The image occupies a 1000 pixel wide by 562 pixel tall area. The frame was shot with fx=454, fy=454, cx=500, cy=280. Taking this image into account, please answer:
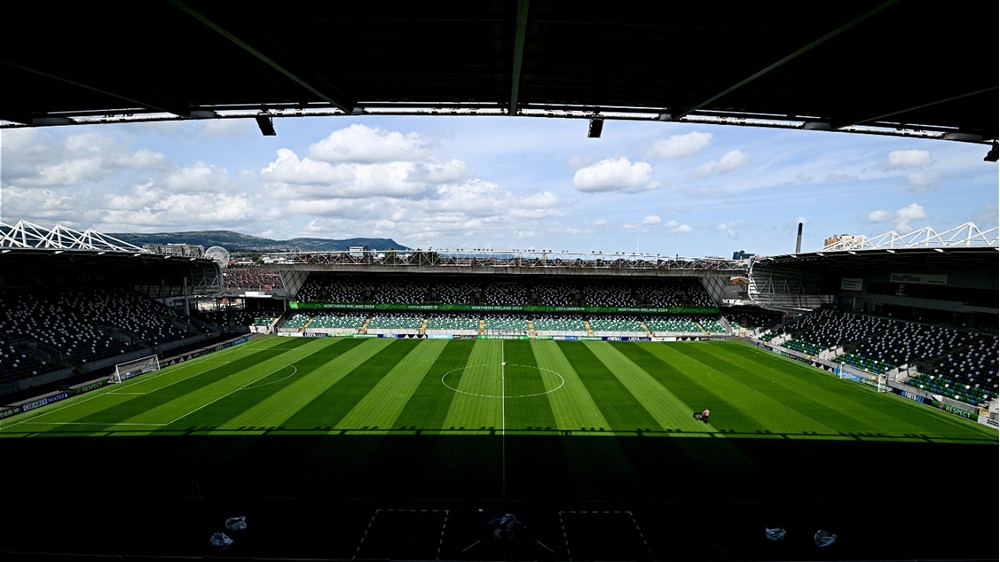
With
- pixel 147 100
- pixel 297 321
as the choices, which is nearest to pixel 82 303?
pixel 297 321

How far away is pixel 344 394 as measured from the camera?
2808cm

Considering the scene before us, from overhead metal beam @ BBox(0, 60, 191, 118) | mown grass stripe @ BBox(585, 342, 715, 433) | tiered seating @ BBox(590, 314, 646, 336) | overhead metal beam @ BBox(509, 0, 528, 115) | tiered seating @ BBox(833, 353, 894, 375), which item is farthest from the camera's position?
tiered seating @ BBox(590, 314, 646, 336)

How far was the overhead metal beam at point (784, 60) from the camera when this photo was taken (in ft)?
16.5

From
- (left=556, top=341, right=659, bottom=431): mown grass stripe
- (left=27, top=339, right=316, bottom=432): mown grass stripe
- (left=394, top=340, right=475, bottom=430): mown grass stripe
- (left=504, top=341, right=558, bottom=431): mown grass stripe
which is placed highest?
(left=556, top=341, right=659, bottom=431): mown grass stripe

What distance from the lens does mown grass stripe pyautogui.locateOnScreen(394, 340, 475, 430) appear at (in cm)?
2347

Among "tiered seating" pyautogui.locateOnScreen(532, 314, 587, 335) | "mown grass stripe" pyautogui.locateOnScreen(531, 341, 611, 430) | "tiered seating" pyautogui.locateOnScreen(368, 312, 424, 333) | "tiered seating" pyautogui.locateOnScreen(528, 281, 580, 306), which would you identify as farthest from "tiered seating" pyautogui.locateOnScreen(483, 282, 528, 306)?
"mown grass stripe" pyautogui.locateOnScreen(531, 341, 611, 430)

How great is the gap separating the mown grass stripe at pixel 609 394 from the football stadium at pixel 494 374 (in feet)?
0.86

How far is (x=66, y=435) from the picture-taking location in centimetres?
2170

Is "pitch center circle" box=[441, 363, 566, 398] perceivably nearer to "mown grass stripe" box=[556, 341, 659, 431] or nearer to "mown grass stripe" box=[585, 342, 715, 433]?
"mown grass stripe" box=[556, 341, 659, 431]

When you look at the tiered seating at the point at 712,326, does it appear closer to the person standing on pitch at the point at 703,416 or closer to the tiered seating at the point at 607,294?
the tiered seating at the point at 607,294

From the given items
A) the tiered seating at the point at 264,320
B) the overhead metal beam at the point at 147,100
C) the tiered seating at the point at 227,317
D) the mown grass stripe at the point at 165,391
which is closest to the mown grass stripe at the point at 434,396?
the mown grass stripe at the point at 165,391

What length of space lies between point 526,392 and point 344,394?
11318 millimetres

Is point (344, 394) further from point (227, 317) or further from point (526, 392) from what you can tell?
point (227, 317)

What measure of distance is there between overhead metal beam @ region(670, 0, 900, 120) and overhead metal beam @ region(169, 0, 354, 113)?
Answer: 20.9ft
